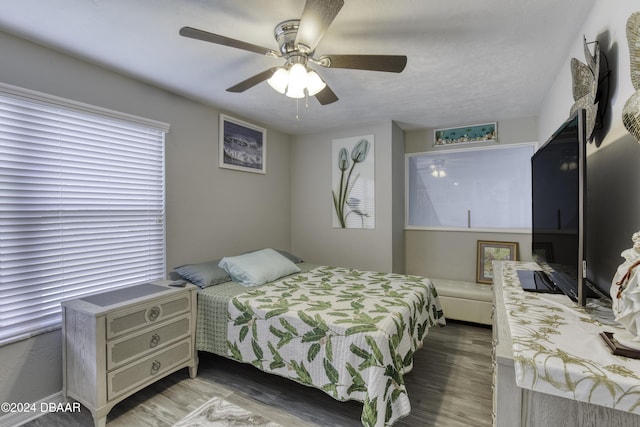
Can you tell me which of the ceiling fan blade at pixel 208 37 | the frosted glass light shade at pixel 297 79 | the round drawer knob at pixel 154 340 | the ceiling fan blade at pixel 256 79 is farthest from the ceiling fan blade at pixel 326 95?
the round drawer knob at pixel 154 340

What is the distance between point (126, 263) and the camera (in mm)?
2418

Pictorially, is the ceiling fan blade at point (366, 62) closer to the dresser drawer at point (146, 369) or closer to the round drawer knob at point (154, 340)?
the round drawer knob at point (154, 340)

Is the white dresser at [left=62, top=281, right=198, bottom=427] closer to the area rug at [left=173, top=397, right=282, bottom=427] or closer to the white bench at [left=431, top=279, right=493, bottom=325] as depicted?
the area rug at [left=173, top=397, right=282, bottom=427]

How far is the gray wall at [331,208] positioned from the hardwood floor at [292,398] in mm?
1408

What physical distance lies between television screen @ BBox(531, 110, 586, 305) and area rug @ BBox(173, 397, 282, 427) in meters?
1.76

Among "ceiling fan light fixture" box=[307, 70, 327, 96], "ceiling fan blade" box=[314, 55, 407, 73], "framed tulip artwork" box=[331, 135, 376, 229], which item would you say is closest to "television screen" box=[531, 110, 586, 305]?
"ceiling fan blade" box=[314, 55, 407, 73]

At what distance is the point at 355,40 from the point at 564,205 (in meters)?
1.53

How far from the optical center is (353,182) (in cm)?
390

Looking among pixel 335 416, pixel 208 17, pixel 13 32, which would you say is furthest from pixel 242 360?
pixel 13 32

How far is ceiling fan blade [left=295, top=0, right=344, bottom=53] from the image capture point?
1.25m

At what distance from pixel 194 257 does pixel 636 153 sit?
3.23m

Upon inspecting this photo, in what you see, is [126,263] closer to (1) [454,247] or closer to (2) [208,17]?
(2) [208,17]

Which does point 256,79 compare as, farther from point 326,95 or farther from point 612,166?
point 612,166

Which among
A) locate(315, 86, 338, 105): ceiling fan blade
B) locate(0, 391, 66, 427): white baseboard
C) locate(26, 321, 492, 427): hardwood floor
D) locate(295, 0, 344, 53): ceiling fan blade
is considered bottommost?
locate(26, 321, 492, 427): hardwood floor
